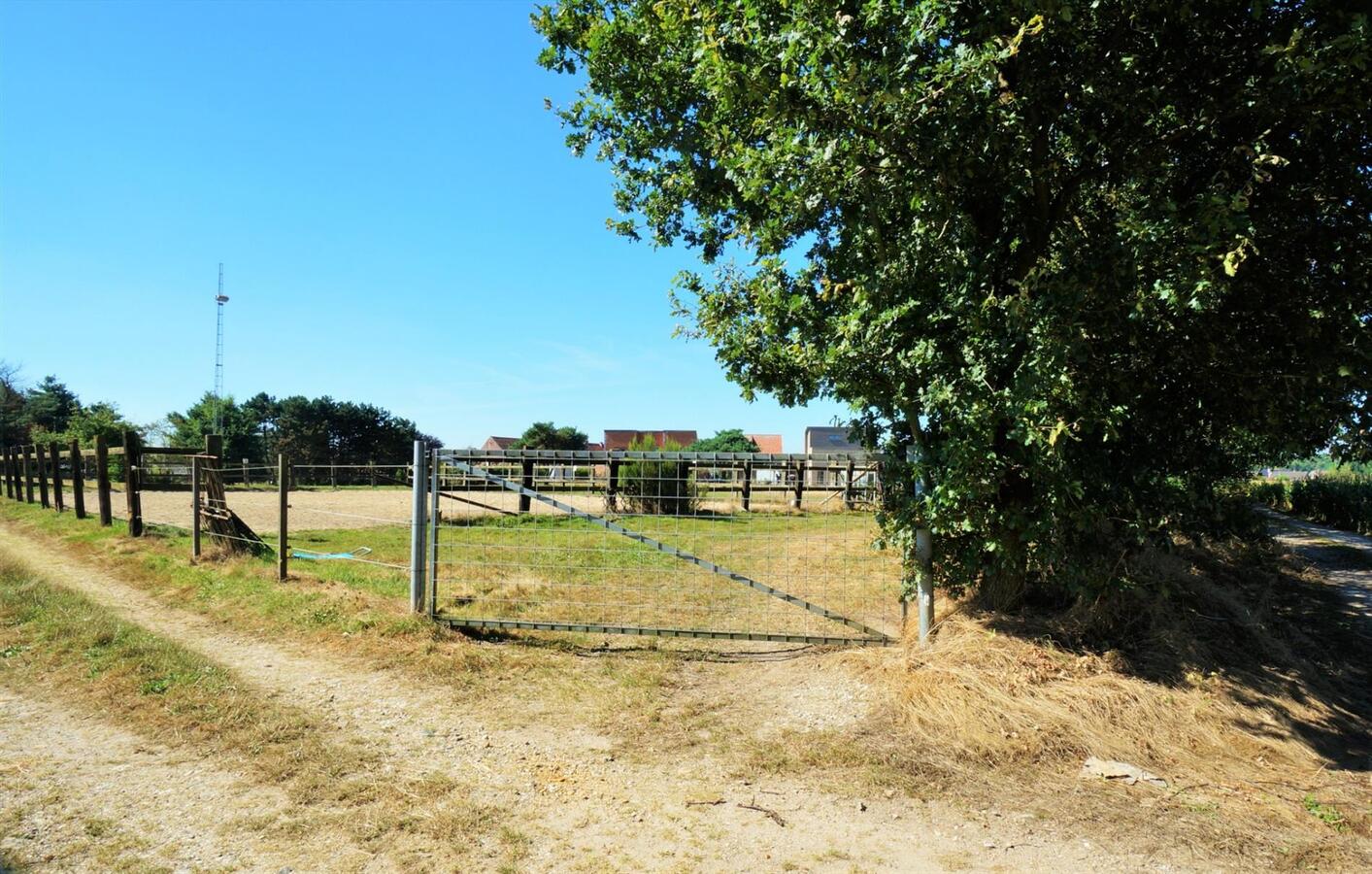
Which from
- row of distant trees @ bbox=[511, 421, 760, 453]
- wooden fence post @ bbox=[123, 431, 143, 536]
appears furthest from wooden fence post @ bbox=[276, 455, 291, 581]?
row of distant trees @ bbox=[511, 421, 760, 453]

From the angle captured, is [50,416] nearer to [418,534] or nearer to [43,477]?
[43,477]

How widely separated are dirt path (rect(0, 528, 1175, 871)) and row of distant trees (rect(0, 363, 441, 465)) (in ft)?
163

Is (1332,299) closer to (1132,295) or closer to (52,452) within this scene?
(1132,295)

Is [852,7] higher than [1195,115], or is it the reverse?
[852,7]

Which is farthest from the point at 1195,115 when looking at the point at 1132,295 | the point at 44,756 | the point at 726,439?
the point at 726,439

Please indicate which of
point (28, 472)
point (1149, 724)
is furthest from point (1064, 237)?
point (28, 472)

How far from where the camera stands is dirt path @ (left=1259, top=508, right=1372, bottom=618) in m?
9.69

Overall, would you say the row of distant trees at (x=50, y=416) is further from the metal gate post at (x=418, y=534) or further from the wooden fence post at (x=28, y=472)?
the metal gate post at (x=418, y=534)

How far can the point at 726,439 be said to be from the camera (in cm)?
7406

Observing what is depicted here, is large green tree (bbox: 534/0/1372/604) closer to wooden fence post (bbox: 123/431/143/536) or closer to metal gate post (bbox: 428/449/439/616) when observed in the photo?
metal gate post (bbox: 428/449/439/616)

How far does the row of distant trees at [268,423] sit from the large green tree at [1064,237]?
50.3 metres

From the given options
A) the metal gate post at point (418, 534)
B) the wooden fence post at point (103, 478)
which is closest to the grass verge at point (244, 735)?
the metal gate post at point (418, 534)

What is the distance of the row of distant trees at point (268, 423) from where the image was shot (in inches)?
2056

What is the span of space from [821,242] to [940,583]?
312 cm
